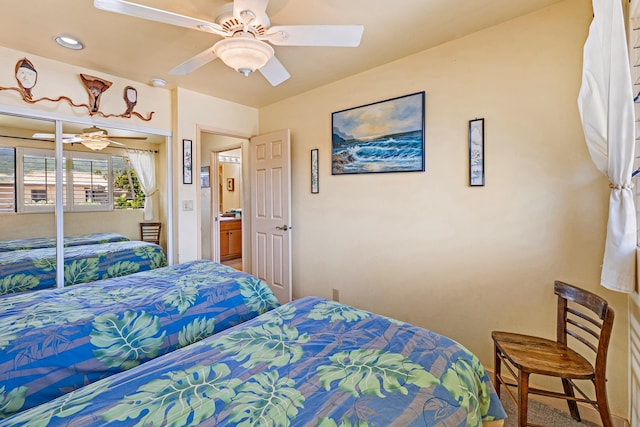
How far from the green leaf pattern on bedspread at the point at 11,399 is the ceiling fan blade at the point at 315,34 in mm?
1970

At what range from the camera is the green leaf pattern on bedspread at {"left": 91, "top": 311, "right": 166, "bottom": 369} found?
4.61ft

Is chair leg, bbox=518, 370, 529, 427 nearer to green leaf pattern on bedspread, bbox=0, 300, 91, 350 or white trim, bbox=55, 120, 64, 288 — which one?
green leaf pattern on bedspread, bbox=0, 300, 91, 350

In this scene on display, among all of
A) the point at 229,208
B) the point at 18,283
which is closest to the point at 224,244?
the point at 229,208

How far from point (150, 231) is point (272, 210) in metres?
1.33

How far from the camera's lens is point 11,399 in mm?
1150

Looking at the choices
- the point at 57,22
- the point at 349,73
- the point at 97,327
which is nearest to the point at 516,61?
the point at 349,73

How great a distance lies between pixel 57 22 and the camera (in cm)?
198

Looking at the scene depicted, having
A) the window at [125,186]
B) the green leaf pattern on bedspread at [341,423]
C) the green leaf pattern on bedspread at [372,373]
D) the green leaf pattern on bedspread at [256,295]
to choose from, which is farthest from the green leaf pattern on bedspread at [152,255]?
the green leaf pattern on bedspread at [341,423]

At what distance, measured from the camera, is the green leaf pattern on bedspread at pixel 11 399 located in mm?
1128

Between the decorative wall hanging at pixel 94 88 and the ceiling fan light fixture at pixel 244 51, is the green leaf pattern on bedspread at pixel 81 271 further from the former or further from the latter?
the ceiling fan light fixture at pixel 244 51

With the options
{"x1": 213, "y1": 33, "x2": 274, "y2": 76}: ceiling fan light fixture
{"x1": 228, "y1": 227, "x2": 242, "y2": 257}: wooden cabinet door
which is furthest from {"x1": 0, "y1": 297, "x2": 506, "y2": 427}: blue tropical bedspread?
{"x1": 228, "y1": 227, "x2": 242, "y2": 257}: wooden cabinet door

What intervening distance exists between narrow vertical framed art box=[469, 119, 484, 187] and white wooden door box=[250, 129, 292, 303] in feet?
6.13

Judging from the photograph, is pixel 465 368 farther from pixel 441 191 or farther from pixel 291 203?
pixel 291 203

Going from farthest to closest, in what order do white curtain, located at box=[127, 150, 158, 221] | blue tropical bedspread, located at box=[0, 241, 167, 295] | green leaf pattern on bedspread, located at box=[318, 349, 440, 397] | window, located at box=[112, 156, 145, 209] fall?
1. white curtain, located at box=[127, 150, 158, 221]
2. window, located at box=[112, 156, 145, 209]
3. blue tropical bedspread, located at box=[0, 241, 167, 295]
4. green leaf pattern on bedspread, located at box=[318, 349, 440, 397]
